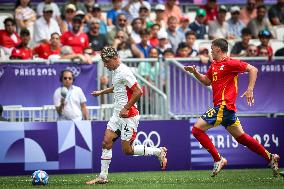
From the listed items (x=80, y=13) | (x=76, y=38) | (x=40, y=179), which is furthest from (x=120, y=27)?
(x=40, y=179)

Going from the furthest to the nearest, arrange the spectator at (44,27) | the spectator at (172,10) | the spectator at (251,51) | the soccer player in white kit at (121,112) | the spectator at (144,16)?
the spectator at (172,10)
the spectator at (144,16)
the spectator at (44,27)
the spectator at (251,51)
the soccer player in white kit at (121,112)

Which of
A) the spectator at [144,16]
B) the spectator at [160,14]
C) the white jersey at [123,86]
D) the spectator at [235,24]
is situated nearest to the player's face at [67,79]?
the white jersey at [123,86]

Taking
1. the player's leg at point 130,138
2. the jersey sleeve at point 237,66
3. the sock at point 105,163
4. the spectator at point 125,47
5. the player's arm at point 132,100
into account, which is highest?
the spectator at point 125,47

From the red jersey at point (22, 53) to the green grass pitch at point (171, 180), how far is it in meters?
3.64

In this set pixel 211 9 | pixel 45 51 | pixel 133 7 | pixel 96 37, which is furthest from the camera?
pixel 211 9

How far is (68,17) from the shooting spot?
864 inches

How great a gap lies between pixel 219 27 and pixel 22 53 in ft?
21.6

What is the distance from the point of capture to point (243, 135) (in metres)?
14.6

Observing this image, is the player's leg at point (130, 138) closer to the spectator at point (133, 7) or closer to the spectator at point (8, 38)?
the spectator at point (8, 38)

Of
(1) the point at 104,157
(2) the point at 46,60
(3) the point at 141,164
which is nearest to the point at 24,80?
(2) the point at 46,60

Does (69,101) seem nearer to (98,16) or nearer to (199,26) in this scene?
(98,16)

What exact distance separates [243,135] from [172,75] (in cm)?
497

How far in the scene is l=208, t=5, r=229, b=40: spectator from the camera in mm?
23375

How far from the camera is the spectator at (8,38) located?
66.7 feet
